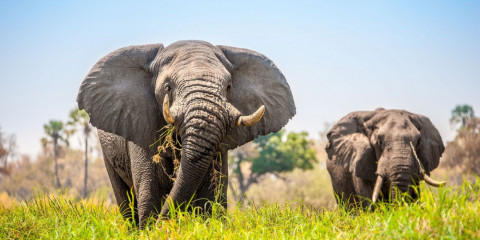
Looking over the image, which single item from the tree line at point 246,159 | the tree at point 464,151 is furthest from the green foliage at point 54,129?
the tree at point 464,151

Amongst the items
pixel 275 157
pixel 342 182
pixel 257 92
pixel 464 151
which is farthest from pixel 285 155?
pixel 257 92

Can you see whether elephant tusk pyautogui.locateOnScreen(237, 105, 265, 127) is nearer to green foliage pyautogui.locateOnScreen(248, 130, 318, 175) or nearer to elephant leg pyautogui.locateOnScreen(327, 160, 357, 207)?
elephant leg pyautogui.locateOnScreen(327, 160, 357, 207)

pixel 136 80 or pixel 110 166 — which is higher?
pixel 136 80

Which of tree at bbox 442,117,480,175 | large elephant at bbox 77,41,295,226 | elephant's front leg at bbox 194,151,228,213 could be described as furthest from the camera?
tree at bbox 442,117,480,175

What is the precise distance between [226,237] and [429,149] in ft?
20.1

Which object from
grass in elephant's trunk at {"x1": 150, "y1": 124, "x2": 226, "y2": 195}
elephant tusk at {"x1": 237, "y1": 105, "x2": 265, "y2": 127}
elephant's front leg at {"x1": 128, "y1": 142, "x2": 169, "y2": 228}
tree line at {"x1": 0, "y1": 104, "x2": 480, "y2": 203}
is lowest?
tree line at {"x1": 0, "y1": 104, "x2": 480, "y2": 203}

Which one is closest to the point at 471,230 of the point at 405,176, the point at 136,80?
the point at 136,80

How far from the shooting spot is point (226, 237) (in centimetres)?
501

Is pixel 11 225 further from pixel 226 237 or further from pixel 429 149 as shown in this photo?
pixel 429 149

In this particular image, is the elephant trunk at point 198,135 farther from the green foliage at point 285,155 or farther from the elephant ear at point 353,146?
the green foliage at point 285,155

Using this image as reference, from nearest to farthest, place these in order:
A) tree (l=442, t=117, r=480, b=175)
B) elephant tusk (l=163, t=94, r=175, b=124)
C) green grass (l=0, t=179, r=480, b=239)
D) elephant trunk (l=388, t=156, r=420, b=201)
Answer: green grass (l=0, t=179, r=480, b=239) < elephant tusk (l=163, t=94, r=175, b=124) < elephant trunk (l=388, t=156, r=420, b=201) < tree (l=442, t=117, r=480, b=175)

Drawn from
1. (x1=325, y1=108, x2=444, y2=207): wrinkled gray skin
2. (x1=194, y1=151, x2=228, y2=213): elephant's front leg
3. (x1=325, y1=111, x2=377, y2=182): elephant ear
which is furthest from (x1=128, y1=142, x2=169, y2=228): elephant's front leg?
(x1=325, y1=111, x2=377, y2=182): elephant ear

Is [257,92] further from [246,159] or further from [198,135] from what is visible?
[246,159]

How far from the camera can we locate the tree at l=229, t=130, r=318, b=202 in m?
38.6
